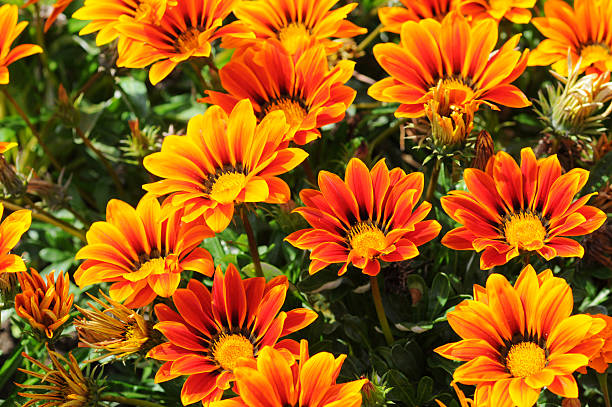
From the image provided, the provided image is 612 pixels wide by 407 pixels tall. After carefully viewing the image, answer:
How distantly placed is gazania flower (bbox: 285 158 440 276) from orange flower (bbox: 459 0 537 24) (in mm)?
571

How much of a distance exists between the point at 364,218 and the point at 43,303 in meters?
0.69

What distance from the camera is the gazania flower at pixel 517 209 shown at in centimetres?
139

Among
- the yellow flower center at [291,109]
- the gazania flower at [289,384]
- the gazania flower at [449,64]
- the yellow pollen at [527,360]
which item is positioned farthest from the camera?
the yellow flower center at [291,109]

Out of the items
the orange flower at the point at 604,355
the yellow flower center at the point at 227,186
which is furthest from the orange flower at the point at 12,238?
the orange flower at the point at 604,355

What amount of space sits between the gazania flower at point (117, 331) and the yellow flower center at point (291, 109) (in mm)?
571

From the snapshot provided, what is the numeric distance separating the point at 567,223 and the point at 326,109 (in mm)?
554

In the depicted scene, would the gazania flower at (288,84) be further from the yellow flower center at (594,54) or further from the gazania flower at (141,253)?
the yellow flower center at (594,54)

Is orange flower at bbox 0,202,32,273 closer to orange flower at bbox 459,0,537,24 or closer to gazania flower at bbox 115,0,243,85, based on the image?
gazania flower at bbox 115,0,243,85

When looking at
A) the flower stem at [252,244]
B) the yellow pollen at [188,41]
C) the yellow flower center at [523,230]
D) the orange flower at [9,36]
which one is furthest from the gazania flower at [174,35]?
the yellow flower center at [523,230]

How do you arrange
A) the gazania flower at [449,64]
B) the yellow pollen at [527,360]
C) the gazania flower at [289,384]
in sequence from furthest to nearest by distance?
the gazania flower at [449,64], the yellow pollen at [527,360], the gazania flower at [289,384]

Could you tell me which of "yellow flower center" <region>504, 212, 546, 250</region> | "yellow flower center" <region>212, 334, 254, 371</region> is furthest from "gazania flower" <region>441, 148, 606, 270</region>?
"yellow flower center" <region>212, 334, 254, 371</region>

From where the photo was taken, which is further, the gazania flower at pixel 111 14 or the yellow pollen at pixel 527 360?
the gazania flower at pixel 111 14

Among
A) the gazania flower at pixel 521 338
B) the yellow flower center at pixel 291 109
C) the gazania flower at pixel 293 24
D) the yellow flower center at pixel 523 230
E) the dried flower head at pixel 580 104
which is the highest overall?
the gazania flower at pixel 293 24

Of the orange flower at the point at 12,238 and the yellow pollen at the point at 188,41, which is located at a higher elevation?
the yellow pollen at the point at 188,41
